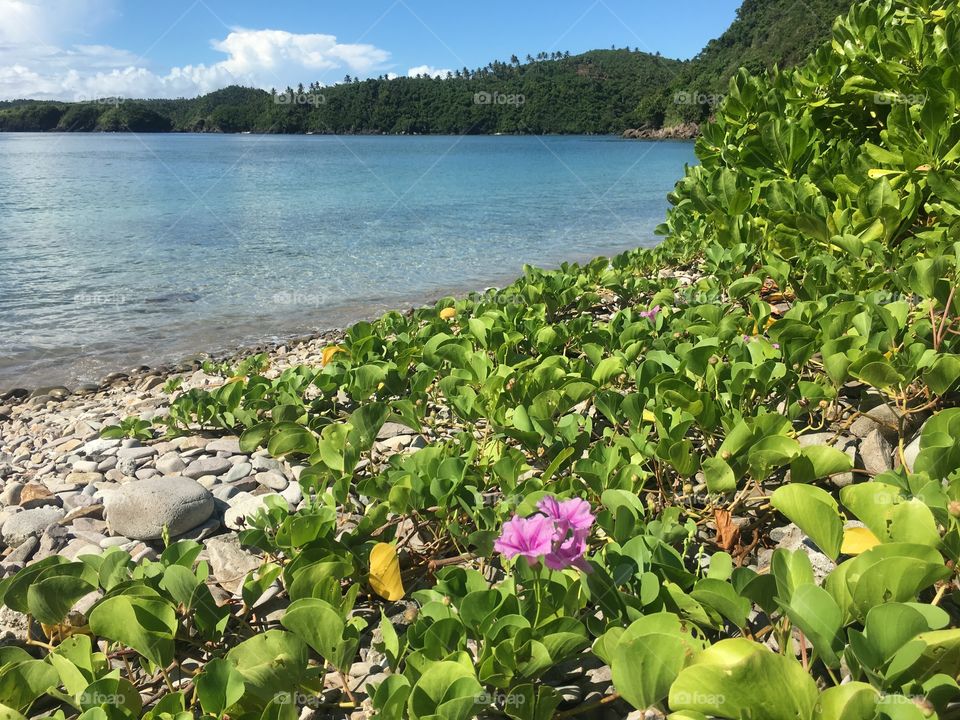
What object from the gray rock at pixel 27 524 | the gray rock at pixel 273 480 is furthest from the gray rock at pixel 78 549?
the gray rock at pixel 273 480

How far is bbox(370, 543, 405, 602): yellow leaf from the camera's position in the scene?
6.16 feet

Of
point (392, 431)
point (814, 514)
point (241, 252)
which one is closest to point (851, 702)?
point (814, 514)

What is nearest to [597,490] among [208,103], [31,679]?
[31,679]

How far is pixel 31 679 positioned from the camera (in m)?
1.49

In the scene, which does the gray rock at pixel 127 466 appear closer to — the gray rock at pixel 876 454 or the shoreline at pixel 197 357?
the shoreline at pixel 197 357

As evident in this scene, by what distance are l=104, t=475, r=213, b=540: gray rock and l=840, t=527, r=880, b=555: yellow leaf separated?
193cm

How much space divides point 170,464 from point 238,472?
40 centimetres

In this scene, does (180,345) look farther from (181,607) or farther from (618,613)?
(618,613)

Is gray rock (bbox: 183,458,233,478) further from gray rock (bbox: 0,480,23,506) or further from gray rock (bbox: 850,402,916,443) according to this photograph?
gray rock (bbox: 850,402,916,443)

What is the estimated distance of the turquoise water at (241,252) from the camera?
7.75 metres

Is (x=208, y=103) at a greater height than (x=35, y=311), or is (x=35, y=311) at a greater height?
(x=208, y=103)

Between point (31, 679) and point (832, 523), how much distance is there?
5.38ft

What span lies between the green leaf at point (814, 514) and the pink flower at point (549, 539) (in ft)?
1.31

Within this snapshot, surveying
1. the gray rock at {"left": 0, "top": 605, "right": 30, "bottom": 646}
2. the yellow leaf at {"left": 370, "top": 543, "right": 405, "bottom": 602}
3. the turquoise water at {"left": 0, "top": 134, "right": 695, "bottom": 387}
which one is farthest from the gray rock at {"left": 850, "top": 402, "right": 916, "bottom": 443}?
the turquoise water at {"left": 0, "top": 134, "right": 695, "bottom": 387}
